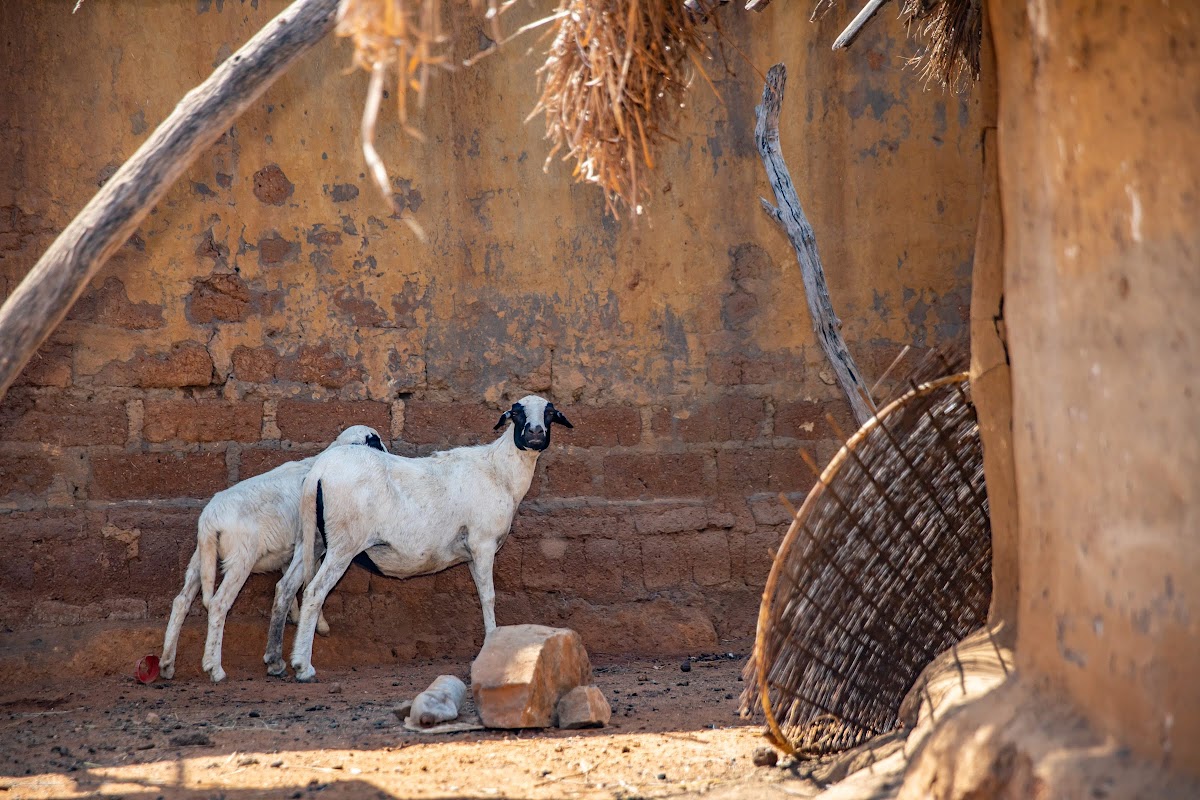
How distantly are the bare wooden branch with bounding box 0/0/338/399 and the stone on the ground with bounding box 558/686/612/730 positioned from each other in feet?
8.41

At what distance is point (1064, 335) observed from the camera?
2445 mm

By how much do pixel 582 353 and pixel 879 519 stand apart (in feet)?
10.0

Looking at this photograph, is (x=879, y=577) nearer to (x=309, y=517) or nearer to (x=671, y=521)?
(x=671, y=521)

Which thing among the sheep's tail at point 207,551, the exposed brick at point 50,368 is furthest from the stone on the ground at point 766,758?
the exposed brick at point 50,368

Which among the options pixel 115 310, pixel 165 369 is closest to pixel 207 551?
pixel 165 369

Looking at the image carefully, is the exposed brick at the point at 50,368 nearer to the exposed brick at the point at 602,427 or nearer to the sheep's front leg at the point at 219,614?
the sheep's front leg at the point at 219,614

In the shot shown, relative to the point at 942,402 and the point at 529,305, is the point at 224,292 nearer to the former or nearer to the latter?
the point at 529,305

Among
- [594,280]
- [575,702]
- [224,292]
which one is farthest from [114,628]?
[594,280]

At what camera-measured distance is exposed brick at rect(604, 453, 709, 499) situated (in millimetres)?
6660

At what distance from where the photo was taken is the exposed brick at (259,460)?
246 inches

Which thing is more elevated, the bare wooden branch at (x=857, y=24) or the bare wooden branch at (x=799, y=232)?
the bare wooden branch at (x=857, y=24)

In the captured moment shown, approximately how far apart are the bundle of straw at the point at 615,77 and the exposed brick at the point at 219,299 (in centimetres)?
288

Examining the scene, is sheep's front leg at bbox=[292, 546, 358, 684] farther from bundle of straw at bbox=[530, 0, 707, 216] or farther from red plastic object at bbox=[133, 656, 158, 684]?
bundle of straw at bbox=[530, 0, 707, 216]

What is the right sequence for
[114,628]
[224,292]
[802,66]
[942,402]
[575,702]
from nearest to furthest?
1. [942,402]
2. [575,702]
3. [114,628]
4. [224,292]
5. [802,66]
